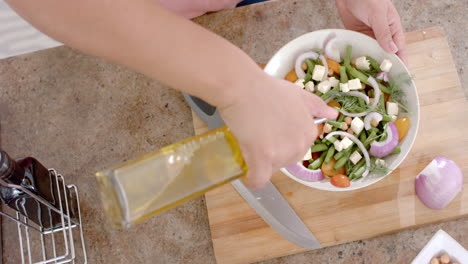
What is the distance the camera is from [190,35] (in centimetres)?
51

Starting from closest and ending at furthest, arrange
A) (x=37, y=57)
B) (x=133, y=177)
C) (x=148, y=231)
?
(x=133, y=177), (x=148, y=231), (x=37, y=57)

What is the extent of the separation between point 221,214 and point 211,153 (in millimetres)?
426

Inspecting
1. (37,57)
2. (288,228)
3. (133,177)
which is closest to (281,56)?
(288,228)

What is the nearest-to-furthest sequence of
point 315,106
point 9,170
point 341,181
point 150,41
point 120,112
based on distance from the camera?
point 150,41 → point 315,106 → point 9,170 → point 341,181 → point 120,112

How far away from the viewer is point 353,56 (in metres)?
0.93

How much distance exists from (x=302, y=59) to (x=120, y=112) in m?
0.47

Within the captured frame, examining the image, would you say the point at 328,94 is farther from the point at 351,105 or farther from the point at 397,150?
the point at 397,150

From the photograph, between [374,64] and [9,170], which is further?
[374,64]

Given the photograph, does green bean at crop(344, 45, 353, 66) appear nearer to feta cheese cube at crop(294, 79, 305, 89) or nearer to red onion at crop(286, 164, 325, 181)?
feta cheese cube at crop(294, 79, 305, 89)

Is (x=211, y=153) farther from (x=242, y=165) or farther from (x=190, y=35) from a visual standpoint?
(x=190, y=35)

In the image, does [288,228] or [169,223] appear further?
[169,223]

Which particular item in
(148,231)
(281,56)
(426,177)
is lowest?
(148,231)

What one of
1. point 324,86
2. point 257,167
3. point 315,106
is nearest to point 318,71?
point 324,86

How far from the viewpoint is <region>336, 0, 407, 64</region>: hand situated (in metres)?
0.85
